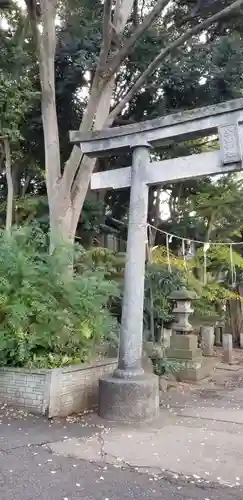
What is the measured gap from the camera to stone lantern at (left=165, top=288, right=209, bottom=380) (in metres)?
8.09

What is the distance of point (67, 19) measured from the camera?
Answer: 9484 millimetres

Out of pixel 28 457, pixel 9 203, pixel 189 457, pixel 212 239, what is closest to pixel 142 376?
pixel 189 457

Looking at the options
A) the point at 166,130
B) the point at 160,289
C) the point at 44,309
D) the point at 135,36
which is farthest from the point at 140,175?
the point at 160,289

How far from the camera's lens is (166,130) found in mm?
5250

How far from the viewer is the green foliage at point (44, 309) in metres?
5.09

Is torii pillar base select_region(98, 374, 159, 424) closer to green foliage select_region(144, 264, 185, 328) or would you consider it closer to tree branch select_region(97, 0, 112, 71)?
green foliage select_region(144, 264, 185, 328)

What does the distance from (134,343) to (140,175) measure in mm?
2095

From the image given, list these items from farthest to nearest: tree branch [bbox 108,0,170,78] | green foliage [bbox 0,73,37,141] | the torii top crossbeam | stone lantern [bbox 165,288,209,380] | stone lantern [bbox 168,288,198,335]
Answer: green foliage [bbox 0,73,37,141] < stone lantern [bbox 168,288,198,335] < stone lantern [bbox 165,288,209,380] < tree branch [bbox 108,0,170,78] < the torii top crossbeam

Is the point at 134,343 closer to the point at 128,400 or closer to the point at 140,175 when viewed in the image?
the point at 128,400

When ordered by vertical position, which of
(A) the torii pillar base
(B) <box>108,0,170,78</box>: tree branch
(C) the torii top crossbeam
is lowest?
(A) the torii pillar base

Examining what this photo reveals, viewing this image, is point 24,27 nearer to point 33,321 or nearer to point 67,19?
point 67,19

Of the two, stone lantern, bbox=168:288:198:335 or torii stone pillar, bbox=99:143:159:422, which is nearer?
torii stone pillar, bbox=99:143:159:422

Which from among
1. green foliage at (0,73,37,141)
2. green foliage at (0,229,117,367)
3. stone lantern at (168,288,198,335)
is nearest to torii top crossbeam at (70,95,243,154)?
green foliage at (0,229,117,367)

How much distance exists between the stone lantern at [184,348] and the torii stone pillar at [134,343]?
270 centimetres
